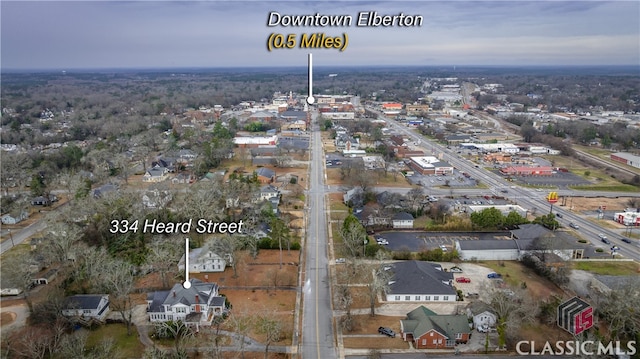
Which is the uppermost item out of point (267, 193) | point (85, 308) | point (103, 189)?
point (103, 189)

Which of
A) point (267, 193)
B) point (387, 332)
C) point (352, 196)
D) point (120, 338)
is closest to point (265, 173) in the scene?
point (267, 193)

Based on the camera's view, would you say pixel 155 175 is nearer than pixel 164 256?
No

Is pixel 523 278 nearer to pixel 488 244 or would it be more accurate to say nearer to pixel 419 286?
pixel 488 244

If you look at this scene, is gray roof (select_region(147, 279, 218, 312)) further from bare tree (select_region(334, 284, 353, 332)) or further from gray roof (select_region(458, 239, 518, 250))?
gray roof (select_region(458, 239, 518, 250))

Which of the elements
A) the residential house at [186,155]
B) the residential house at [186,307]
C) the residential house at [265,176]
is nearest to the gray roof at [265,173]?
the residential house at [265,176]

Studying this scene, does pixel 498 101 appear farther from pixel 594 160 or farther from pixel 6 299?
pixel 6 299

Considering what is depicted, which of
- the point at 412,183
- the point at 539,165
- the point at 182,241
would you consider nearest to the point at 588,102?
the point at 539,165

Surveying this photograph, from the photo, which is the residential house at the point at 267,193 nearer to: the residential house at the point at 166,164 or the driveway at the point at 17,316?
the residential house at the point at 166,164
